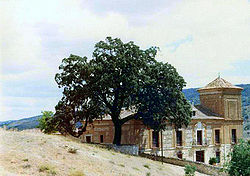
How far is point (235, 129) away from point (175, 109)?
53.7 feet

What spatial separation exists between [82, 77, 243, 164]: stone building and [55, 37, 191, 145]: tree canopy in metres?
4.04

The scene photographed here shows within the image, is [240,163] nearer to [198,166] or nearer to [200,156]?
[198,166]

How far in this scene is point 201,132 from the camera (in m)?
42.4

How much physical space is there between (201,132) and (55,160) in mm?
25767

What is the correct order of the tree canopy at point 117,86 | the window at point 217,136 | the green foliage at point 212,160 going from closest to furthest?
the tree canopy at point 117,86
the green foliage at point 212,160
the window at point 217,136

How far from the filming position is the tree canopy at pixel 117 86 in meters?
31.7

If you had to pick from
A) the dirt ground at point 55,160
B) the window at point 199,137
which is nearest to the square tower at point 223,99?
the window at point 199,137

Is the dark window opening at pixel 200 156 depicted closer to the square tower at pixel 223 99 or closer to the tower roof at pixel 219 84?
the square tower at pixel 223 99

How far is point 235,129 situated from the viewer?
46.7m

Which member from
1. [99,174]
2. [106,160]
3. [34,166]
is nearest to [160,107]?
[106,160]

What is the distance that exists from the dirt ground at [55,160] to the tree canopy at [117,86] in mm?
6459

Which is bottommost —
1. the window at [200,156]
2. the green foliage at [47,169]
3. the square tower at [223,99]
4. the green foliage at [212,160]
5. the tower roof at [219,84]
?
the green foliage at [212,160]

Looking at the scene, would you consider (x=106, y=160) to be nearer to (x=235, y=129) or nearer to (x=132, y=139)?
(x=132, y=139)

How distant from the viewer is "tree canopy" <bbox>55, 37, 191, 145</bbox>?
3167 centimetres
